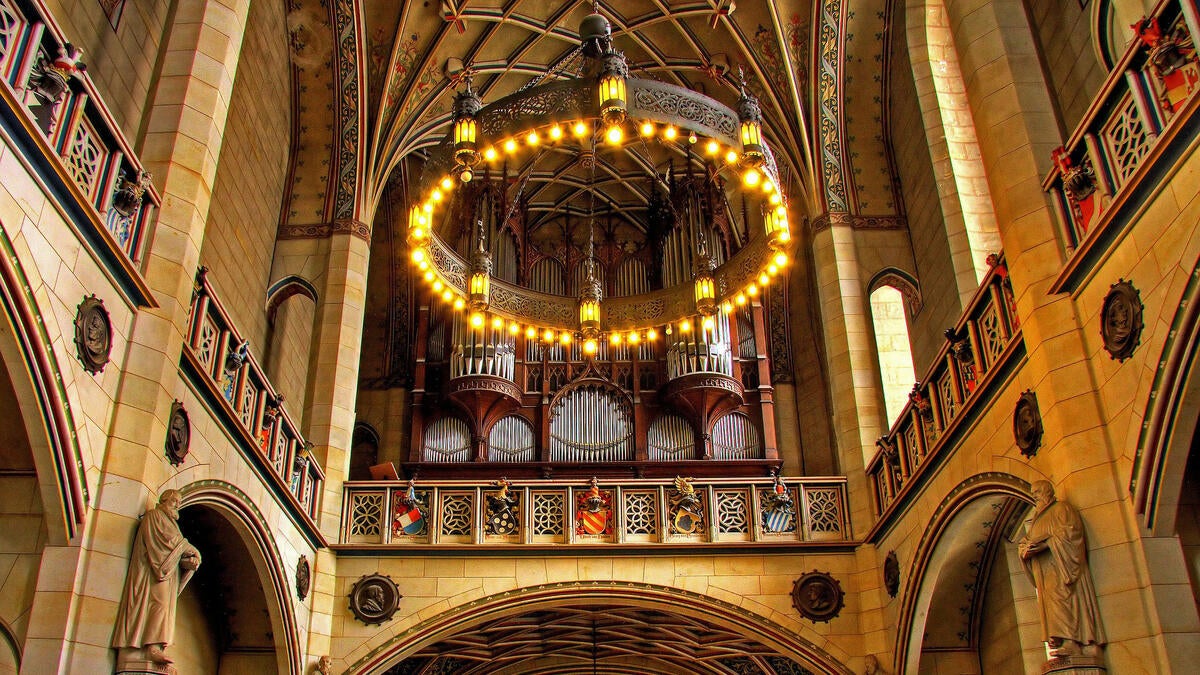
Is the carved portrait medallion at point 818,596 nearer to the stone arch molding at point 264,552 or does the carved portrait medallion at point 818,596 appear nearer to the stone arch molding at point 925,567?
the stone arch molding at point 925,567

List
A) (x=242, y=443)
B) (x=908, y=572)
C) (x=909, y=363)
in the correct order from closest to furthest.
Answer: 1. (x=242, y=443)
2. (x=908, y=572)
3. (x=909, y=363)

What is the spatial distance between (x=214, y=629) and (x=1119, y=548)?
9.88 metres

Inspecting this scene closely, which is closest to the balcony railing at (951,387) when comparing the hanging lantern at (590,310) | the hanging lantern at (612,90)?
the hanging lantern at (612,90)

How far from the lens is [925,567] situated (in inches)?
466

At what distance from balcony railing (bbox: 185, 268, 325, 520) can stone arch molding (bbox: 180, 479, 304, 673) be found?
655 millimetres

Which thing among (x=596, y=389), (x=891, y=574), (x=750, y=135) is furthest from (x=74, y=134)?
(x=596, y=389)

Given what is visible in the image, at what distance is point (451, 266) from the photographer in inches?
565

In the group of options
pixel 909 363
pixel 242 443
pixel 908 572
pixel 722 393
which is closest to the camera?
pixel 242 443

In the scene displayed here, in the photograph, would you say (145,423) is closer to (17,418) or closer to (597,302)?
(17,418)

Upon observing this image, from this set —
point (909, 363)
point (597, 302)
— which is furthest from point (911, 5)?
point (597, 302)

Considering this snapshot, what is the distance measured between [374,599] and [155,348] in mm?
6076

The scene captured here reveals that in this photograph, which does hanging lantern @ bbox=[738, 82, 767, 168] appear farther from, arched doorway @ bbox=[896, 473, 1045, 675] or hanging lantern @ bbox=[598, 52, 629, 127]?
arched doorway @ bbox=[896, 473, 1045, 675]

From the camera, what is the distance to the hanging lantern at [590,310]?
47.2 ft

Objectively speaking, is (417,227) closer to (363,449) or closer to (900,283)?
(900,283)
